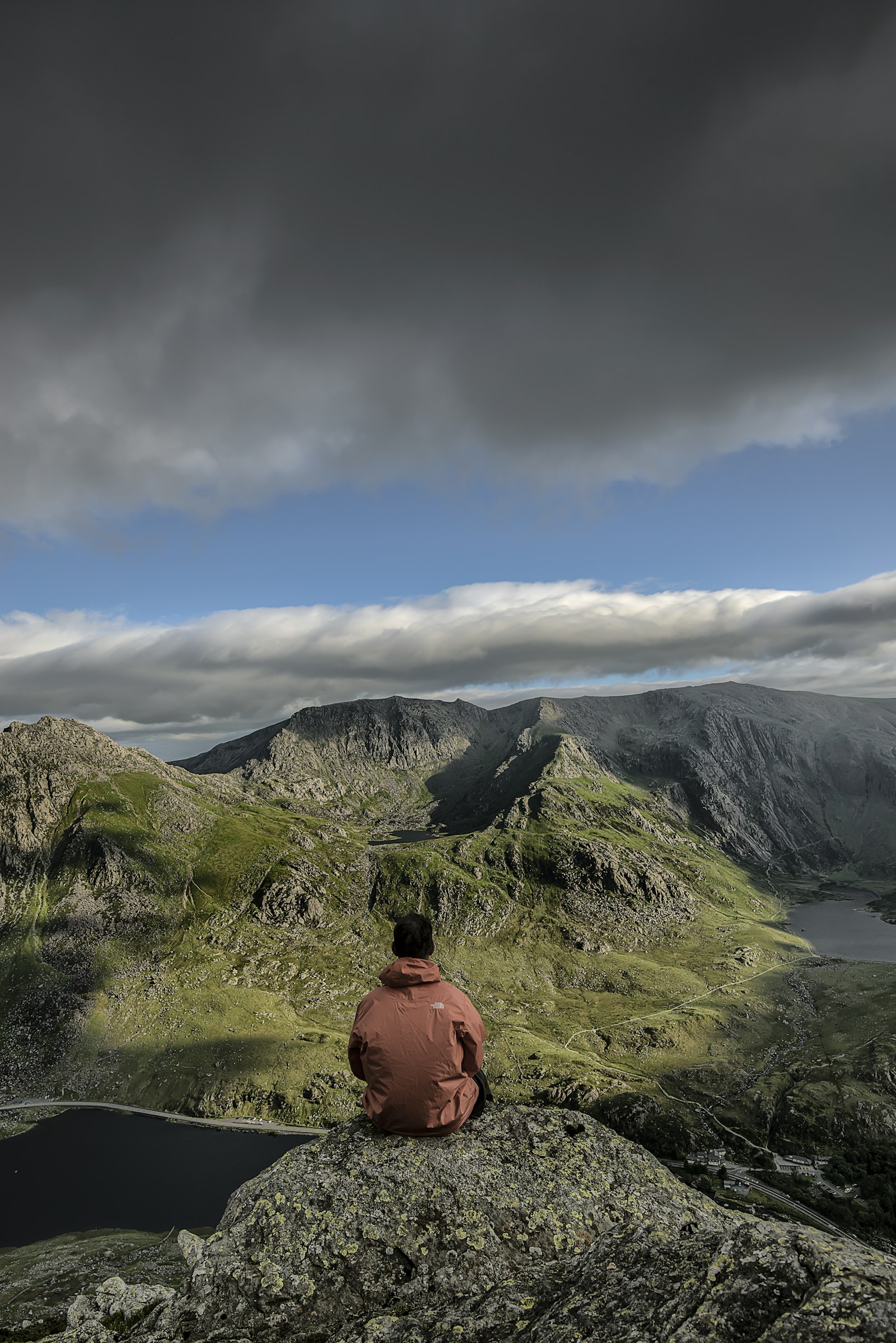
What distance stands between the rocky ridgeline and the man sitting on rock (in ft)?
1.84

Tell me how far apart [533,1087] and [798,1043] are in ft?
304

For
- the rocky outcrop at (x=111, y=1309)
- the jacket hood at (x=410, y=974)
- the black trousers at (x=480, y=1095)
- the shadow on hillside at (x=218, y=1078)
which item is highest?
the jacket hood at (x=410, y=974)

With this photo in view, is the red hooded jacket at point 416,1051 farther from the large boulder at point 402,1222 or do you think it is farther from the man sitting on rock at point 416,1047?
the large boulder at point 402,1222

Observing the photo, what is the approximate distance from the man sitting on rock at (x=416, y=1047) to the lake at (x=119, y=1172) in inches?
5728

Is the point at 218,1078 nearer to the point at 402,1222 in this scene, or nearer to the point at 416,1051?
the point at 402,1222

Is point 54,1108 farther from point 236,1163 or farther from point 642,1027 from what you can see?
point 642,1027

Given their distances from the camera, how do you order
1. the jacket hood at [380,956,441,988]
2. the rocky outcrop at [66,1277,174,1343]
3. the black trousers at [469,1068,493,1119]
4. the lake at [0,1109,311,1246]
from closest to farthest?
1. the rocky outcrop at [66,1277,174,1343]
2. the jacket hood at [380,956,441,988]
3. the black trousers at [469,1068,493,1119]
4. the lake at [0,1109,311,1246]

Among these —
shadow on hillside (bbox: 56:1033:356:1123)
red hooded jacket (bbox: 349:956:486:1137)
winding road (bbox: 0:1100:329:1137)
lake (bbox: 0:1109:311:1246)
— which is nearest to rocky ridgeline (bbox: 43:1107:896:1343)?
red hooded jacket (bbox: 349:956:486:1137)

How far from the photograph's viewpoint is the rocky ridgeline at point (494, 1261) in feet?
18.8

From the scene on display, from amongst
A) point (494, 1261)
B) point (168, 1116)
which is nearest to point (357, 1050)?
point (494, 1261)

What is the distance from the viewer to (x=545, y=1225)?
1009 centimetres

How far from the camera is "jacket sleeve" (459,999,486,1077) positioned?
11672 millimetres

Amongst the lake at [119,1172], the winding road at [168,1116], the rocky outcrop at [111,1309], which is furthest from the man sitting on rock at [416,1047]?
the winding road at [168,1116]

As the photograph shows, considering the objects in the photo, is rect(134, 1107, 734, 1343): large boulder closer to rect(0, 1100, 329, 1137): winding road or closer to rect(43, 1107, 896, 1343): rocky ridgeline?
rect(43, 1107, 896, 1343): rocky ridgeline
